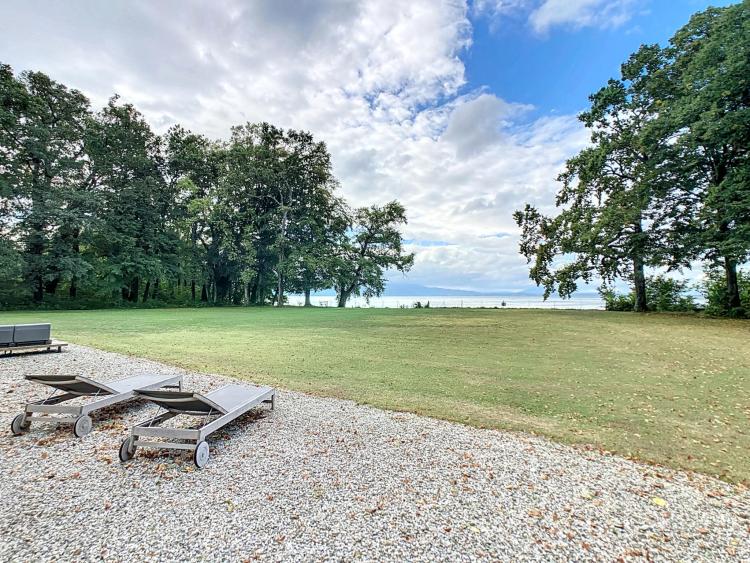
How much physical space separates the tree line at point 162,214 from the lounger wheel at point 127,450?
86.6 ft

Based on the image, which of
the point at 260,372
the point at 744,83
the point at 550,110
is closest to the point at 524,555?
the point at 260,372

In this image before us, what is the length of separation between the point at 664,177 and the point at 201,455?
2360 cm

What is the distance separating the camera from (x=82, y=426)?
3.98 metres

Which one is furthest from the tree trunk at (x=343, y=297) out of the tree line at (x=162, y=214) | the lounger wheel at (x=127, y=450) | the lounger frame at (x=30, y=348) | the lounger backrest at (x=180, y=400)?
the lounger wheel at (x=127, y=450)

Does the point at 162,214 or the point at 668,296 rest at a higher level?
the point at 162,214

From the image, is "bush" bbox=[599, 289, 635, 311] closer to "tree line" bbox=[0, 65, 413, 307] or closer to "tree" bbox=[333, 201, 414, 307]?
"tree" bbox=[333, 201, 414, 307]

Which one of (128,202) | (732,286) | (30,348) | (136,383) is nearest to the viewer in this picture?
(136,383)

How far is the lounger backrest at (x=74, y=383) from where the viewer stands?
414cm

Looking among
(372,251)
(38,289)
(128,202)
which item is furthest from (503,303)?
(38,289)

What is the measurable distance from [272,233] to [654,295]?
101 feet

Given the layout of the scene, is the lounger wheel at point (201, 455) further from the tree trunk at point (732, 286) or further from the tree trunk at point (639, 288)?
the tree trunk at point (639, 288)

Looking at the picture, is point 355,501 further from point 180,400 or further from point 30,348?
point 30,348

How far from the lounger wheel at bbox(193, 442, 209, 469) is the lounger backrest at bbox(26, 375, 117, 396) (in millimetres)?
1925

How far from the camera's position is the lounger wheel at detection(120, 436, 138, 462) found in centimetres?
339
